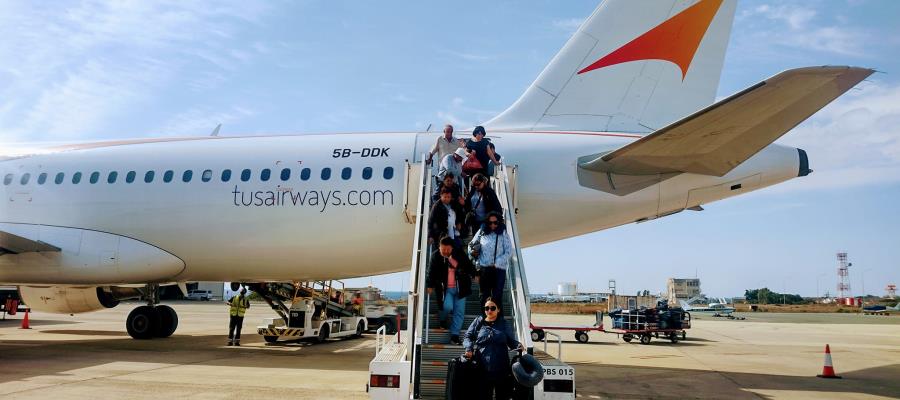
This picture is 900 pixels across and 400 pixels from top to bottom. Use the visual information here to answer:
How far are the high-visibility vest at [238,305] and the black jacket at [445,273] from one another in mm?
8354

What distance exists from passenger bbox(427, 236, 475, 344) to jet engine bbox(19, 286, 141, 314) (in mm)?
11498

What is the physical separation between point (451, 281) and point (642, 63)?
Result: 6791mm

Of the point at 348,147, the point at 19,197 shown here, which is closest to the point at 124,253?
the point at 19,197

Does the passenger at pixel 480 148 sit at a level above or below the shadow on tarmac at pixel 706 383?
above

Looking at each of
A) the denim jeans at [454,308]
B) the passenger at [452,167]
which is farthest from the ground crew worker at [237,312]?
the denim jeans at [454,308]

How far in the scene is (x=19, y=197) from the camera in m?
14.3

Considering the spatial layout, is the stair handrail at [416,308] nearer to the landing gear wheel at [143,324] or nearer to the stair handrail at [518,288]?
the stair handrail at [518,288]

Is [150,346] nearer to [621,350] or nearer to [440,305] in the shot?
[440,305]

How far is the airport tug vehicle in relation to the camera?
50.9 feet

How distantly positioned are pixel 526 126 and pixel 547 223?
2.26m

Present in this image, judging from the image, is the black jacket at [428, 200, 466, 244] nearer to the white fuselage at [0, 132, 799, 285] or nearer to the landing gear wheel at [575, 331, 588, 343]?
the white fuselage at [0, 132, 799, 285]

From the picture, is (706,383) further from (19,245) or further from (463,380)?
(19,245)

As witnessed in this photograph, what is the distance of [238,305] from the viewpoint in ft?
48.7

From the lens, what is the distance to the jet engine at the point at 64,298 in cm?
1572
